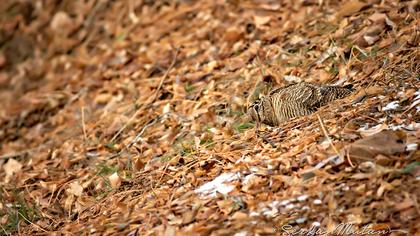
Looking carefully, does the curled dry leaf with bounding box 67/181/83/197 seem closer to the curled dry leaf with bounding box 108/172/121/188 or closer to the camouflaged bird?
the curled dry leaf with bounding box 108/172/121/188

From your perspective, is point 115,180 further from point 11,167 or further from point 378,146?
point 378,146

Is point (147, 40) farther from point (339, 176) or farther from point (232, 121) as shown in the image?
point (339, 176)

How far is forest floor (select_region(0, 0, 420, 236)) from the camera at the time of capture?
236 cm

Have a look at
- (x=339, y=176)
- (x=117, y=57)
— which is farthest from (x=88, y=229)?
(x=117, y=57)

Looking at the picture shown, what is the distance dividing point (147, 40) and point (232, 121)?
1.72 m

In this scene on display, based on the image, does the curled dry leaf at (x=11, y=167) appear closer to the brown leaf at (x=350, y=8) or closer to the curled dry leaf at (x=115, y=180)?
the curled dry leaf at (x=115, y=180)

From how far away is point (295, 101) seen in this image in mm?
2979

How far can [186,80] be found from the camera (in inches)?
159

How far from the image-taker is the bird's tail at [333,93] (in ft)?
9.80

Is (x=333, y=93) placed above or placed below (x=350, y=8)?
below

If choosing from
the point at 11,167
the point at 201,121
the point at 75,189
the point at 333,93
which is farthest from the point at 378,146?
the point at 11,167

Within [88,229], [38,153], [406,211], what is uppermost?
[406,211]

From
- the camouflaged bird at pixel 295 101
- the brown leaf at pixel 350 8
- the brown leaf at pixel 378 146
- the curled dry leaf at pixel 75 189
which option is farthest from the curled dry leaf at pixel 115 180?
the brown leaf at pixel 350 8

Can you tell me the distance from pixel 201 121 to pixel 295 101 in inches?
26.1
